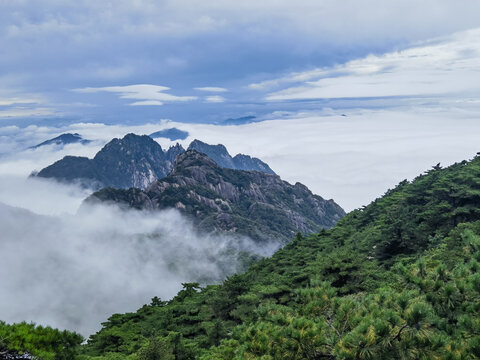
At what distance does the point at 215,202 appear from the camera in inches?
6855

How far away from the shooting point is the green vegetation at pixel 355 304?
23.7 ft

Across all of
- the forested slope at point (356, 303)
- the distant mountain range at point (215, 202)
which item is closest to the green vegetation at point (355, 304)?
the forested slope at point (356, 303)

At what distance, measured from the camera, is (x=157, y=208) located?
16962 cm

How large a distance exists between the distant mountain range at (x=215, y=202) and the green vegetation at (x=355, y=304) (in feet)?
377

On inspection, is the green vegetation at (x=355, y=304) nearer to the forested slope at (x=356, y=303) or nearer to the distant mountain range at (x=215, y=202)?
the forested slope at (x=356, y=303)

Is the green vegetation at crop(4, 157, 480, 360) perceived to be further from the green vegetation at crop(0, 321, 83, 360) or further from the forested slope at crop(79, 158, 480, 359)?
the green vegetation at crop(0, 321, 83, 360)

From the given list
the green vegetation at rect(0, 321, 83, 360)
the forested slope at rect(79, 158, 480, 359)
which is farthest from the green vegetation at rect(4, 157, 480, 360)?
the green vegetation at rect(0, 321, 83, 360)

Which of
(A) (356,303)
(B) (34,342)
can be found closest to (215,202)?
(B) (34,342)

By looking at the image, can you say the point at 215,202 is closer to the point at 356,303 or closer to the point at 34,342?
the point at 34,342

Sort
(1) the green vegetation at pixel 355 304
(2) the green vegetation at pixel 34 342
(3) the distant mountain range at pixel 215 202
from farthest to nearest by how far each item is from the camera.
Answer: (3) the distant mountain range at pixel 215 202 → (2) the green vegetation at pixel 34 342 → (1) the green vegetation at pixel 355 304

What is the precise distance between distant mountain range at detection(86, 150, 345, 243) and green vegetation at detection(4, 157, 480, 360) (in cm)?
11501

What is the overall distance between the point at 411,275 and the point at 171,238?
478 feet

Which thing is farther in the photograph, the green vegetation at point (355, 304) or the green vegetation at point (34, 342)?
the green vegetation at point (34, 342)

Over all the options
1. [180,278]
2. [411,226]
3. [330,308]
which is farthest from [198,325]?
[180,278]
